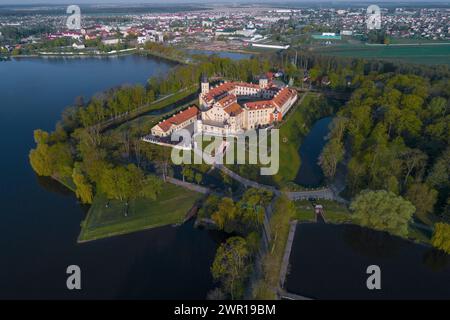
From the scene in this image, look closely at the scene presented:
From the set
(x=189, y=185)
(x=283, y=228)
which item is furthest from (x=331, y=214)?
(x=189, y=185)

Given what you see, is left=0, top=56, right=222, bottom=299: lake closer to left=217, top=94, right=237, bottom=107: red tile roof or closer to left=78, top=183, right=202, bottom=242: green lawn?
left=78, top=183, right=202, bottom=242: green lawn

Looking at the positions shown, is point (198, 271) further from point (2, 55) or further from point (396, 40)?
point (396, 40)

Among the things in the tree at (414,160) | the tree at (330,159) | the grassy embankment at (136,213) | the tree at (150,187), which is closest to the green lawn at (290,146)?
the tree at (330,159)

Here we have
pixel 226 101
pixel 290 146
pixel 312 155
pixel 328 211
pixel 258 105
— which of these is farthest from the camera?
pixel 258 105

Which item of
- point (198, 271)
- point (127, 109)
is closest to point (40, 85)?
point (127, 109)

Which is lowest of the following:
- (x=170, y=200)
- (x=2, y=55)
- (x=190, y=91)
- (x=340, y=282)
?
(x=340, y=282)

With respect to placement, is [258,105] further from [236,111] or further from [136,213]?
[136,213]
